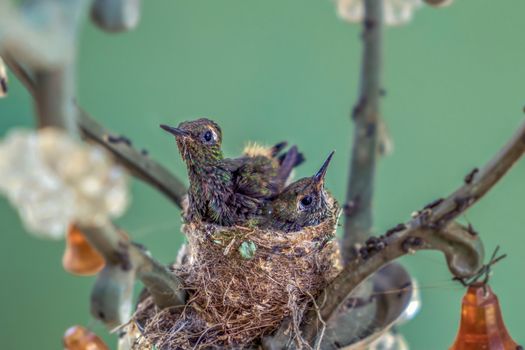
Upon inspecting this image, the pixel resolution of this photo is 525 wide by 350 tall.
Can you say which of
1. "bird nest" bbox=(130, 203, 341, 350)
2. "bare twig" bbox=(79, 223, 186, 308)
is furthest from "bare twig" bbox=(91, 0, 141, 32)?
"bird nest" bbox=(130, 203, 341, 350)

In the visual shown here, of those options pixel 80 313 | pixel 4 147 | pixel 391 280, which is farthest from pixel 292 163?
pixel 80 313

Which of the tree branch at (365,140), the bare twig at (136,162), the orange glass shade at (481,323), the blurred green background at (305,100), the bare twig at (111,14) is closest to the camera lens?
the bare twig at (111,14)

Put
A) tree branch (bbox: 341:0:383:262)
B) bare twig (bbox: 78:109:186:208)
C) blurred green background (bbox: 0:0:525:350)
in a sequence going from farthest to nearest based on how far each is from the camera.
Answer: blurred green background (bbox: 0:0:525:350) → tree branch (bbox: 341:0:383:262) → bare twig (bbox: 78:109:186:208)

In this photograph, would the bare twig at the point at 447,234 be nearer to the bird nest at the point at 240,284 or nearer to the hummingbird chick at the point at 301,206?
the bird nest at the point at 240,284

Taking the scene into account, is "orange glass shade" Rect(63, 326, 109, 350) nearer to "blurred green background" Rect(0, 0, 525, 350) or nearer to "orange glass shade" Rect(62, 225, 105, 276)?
"orange glass shade" Rect(62, 225, 105, 276)

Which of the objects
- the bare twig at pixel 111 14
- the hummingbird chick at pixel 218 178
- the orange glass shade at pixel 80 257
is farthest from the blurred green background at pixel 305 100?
the bare twig at pixel 111 14

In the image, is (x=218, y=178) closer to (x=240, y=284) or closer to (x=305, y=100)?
(x=240, y=284)
